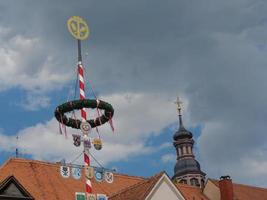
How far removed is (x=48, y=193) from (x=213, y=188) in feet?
65.0

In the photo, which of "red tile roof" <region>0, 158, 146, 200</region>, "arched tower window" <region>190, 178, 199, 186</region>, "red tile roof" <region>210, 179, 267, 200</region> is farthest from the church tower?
"red tile roof" <region>0, 158, 146, 200</region>

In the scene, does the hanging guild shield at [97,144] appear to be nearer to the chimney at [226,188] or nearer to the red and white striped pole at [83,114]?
the red and white striped pole at [83,114]

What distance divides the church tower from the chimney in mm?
36216

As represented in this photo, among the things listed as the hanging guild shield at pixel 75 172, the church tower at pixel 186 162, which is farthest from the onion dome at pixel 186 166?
the hanging guild shield at pixel 75 172

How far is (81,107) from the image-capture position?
34.8m

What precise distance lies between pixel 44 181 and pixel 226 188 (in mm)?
18052

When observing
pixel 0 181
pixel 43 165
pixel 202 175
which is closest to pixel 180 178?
pixel 202 175

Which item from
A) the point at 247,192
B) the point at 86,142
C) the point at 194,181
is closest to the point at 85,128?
the point at 86,142

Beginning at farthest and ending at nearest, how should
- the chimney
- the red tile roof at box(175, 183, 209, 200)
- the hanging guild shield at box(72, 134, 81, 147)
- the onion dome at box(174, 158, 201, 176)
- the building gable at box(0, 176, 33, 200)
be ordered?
the onion dome at box(174, 158, 201, 176)
the red tile roof at box(175, 183, 209, 200)
the chimney
the building gable at box(0, 176, 33, 200)
the hanging guild shield at box(72, 134, 81, 147)

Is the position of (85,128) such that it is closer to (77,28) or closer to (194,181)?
(77,28)

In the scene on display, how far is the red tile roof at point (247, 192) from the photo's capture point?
59025 mm

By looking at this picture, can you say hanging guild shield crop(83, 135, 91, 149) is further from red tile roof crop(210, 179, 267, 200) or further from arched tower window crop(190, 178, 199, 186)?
arched tower window crop(190, 178, 199, 186)

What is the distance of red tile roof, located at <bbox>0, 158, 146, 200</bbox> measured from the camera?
148 ft

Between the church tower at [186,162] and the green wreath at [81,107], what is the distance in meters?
57.9
